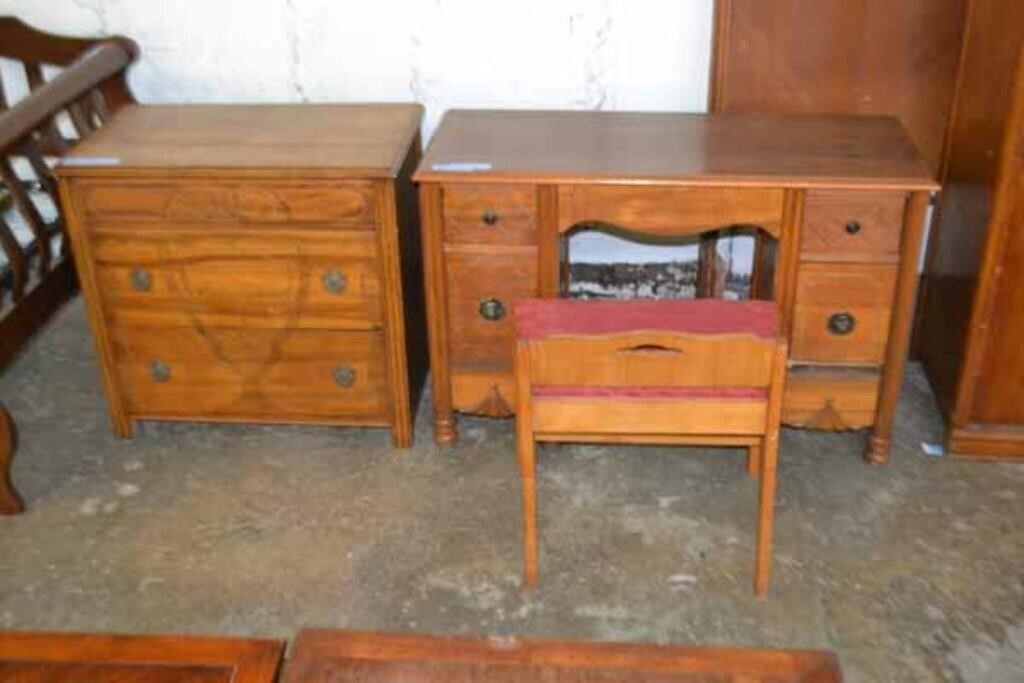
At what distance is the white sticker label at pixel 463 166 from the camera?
8.02 feet

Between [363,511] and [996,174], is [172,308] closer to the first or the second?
[363,511]

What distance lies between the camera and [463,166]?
247 cm

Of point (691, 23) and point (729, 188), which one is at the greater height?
point (691, 23)

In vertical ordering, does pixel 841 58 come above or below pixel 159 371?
above

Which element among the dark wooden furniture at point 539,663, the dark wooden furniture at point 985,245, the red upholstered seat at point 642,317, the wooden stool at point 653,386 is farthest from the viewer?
the dark wooden furniture at point 985,245

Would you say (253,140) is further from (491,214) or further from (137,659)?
(137,659)

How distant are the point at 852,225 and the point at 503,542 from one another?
1.00 m

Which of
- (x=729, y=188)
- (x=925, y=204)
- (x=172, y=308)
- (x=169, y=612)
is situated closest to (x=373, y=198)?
(x=172, y=308)

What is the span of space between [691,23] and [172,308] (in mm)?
1454

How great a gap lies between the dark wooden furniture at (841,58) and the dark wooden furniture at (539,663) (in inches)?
63.7

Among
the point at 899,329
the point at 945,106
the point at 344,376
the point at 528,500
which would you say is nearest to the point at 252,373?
the point at 344,376

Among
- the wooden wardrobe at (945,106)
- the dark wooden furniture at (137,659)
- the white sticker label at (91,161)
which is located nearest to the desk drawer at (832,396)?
the wooden wardrobe at (945,106)

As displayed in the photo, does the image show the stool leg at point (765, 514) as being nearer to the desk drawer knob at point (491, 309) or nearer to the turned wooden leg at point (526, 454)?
the turned wooden leg at point (526, 454)

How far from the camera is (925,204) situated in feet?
7.82
